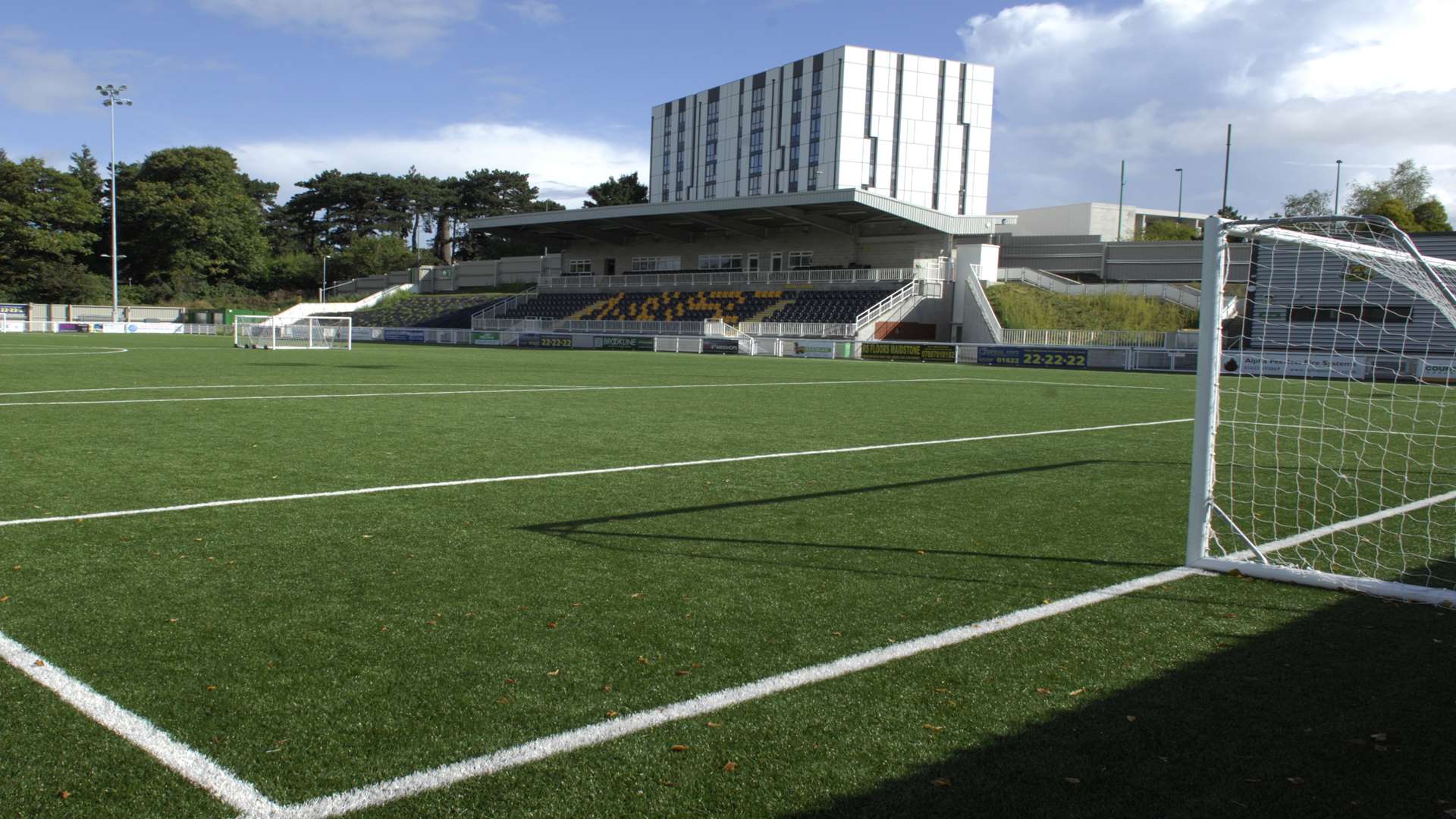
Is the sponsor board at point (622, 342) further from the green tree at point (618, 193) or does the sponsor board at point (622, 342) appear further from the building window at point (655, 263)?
the green tree at point (618, 193)

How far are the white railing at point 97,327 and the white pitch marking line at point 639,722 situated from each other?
6596 centimetres

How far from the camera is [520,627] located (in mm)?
4305

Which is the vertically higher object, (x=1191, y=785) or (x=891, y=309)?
(x=891, y=309)

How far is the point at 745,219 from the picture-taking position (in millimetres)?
56938

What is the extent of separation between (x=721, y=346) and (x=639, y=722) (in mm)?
41856

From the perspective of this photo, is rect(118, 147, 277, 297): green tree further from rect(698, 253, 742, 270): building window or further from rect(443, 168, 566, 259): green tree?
rect(698, 253, 742, 270): building window

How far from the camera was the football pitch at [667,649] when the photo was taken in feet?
9.51

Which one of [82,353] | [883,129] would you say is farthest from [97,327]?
[883,129]

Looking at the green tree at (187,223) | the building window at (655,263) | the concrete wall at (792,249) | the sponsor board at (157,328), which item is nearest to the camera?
the concrete wall at (792,249)

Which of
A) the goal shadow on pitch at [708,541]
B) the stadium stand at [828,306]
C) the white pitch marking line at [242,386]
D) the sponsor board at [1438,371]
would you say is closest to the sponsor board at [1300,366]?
the sponsor board at [1438,371]

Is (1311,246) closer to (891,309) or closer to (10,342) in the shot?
(891,309)

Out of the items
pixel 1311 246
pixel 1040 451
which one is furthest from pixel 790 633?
pixel 1040 451

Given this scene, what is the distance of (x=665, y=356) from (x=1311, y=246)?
3378 centimetres

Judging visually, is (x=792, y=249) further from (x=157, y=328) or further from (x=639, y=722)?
(x=639, y=722)
